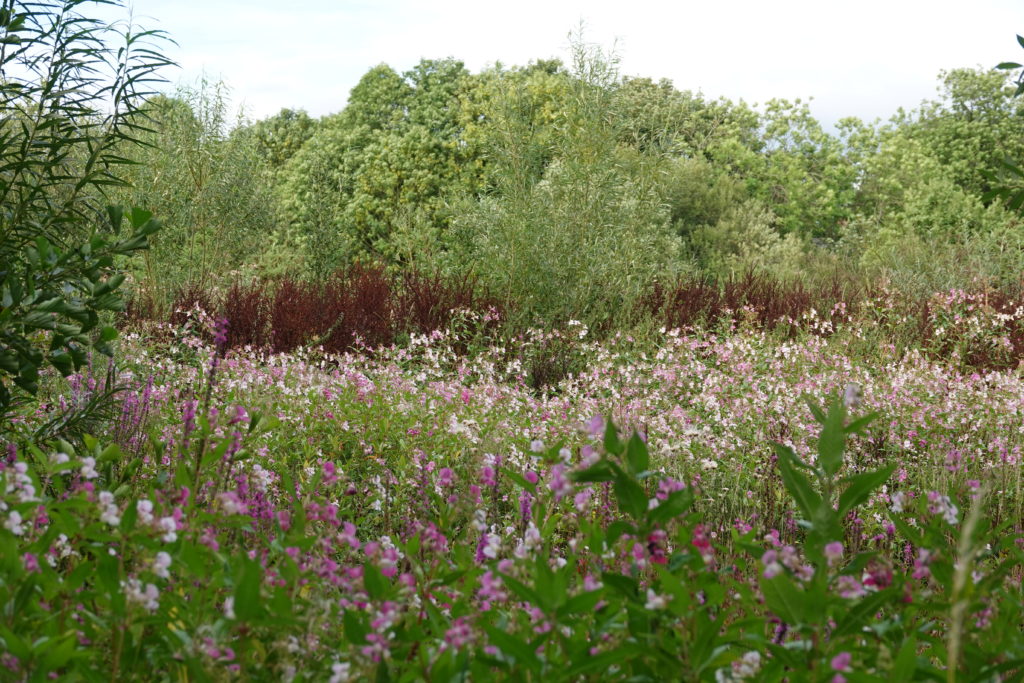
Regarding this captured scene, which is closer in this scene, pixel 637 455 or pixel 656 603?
pixel 656 603

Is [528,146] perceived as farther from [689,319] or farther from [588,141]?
[689,319]

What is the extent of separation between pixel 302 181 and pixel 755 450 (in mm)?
24715

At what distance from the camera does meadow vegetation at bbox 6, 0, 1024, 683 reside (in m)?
1.53

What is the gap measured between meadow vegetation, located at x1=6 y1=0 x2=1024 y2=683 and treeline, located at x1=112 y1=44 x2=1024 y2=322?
11 centimetres

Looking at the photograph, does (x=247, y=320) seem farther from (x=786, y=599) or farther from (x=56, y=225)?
(x=786, y=599)

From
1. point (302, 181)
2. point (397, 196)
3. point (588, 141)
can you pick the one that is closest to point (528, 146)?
point (588, 141)

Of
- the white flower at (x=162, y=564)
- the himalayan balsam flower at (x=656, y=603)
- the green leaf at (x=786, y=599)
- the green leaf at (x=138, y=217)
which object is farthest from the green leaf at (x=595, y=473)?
the green leaf at (x=138, y=217)

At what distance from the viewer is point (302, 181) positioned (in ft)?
Answer: 91.9

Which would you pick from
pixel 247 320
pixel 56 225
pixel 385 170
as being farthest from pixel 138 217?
pixel 385 170

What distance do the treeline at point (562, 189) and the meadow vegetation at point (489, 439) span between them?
11cm

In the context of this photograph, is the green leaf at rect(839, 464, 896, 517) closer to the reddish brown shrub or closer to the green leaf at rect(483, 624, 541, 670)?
the green leaf at rect(483, 624, 541, 670)

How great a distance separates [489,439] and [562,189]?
6.77 metres

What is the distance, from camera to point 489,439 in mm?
4477

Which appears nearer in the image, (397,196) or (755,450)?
(755,450)
